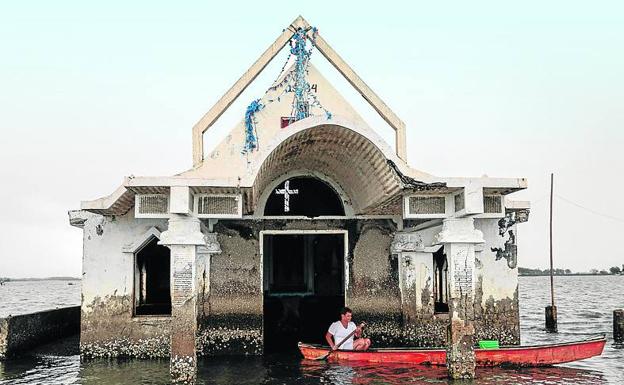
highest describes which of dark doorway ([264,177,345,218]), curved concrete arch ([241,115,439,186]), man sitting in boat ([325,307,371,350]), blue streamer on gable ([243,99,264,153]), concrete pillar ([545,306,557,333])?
blue streamer on gable ([243,99,264,153])

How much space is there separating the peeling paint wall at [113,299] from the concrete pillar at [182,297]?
3.64 m

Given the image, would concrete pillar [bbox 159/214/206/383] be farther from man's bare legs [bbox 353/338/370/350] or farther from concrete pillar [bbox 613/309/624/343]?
concrete pillar [bbox 613/309/624/343]

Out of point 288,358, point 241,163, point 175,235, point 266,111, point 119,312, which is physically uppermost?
point 266,111

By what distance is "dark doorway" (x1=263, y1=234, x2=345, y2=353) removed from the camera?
19.0 metres

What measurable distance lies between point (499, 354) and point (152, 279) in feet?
27.0

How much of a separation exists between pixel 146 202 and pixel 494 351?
7539mm

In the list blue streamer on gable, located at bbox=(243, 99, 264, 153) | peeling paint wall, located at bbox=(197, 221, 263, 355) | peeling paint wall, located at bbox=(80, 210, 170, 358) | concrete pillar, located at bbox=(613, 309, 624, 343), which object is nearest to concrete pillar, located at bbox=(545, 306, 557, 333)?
concrete pillar, located at bbox=(613, 309, 624, 343)

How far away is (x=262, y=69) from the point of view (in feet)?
51.3

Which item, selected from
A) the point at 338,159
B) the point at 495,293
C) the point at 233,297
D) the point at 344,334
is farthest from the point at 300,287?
the point at 338,159

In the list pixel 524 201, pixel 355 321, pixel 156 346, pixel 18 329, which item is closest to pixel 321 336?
pixel 355 321

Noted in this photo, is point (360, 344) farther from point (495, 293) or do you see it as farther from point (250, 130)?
point (250, 130)

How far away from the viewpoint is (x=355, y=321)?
15805 millimetres

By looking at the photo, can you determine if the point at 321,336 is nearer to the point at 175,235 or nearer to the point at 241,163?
the point at 241,163

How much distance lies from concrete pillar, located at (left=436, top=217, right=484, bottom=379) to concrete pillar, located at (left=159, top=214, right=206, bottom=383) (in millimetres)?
4559
